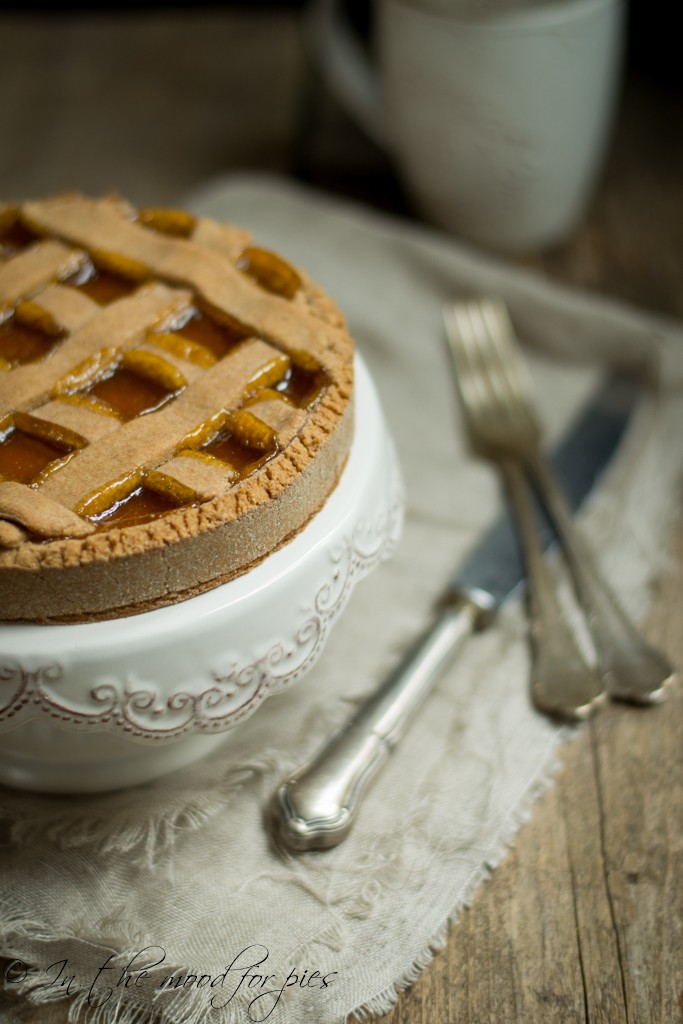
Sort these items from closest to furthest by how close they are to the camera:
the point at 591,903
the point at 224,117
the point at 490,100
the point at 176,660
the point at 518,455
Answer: the point at 176,660 → the point at 591,903 → the point at 518,455 → the point at 490,100 → the point at 224,117

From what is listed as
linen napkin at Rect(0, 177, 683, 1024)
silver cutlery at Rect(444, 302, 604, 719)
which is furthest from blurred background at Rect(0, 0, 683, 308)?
linen napkin at Rect(0, 177, 683, 1024)

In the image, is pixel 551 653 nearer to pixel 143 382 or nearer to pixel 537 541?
pixel 537 541

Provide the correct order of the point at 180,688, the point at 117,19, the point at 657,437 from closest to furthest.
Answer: the point at 180,688 < the point at 657,437 < the point at 117,19

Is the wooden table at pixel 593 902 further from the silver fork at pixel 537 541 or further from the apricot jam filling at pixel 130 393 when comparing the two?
the apricot jam filling at pixel 130 393

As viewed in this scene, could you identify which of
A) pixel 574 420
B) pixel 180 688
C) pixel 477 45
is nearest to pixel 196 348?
pixel 180 688

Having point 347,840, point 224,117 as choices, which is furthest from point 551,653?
point 224,117

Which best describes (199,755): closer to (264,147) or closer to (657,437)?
(657,437)
